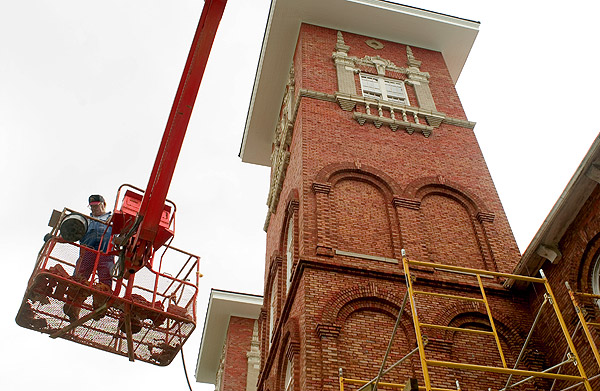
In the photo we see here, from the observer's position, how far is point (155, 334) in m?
12.2

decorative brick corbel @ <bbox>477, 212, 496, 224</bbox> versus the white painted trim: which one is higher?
decorative brick corbel @ <bbox>477, 212, 496, 224</bbox>

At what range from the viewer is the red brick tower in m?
12.8

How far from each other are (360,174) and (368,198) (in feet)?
2.60

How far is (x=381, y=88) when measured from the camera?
789 inches

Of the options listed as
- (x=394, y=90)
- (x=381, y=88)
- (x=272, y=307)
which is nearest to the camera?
(x=272, y=307)

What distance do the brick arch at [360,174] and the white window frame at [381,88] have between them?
3.62 meters

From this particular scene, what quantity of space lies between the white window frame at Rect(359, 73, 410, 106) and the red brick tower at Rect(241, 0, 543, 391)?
5cm

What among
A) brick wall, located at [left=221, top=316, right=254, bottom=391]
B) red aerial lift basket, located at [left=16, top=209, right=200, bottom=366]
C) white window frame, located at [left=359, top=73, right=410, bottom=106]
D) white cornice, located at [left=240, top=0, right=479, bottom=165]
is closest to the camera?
red aerial lift basket, located at [left=16, top=209, right=200, bottom=366]

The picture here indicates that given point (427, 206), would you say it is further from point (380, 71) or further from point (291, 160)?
point (380, 71)

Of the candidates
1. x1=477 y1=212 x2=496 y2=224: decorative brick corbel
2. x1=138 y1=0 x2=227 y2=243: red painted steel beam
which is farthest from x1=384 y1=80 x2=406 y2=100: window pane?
x1=138 y1=0 x2=227 y2=243: red painted steel beam

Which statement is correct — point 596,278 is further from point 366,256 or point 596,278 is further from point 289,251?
point 289,251

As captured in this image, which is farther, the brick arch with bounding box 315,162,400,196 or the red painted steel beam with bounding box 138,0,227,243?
the brick arch with bounding box 315,162,400,196

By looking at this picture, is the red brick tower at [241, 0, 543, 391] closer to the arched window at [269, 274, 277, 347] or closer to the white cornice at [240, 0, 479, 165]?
the white cornice at [240, 0, 479, 165]

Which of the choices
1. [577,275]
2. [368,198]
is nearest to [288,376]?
[368,198]
